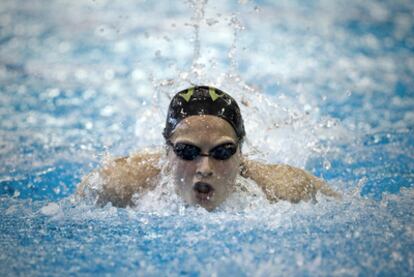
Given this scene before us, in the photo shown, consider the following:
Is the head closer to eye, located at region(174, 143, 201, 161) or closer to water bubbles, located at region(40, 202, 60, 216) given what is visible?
eye, located at region(174, 143, 201, 161)

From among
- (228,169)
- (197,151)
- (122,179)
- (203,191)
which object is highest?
(197,151)

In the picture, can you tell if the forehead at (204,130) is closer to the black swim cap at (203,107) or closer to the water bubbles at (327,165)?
the black swim cap at (203,107)

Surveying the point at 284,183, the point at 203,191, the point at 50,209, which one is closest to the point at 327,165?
the point at 284,183

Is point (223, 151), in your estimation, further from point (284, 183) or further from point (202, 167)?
point (284, 183)

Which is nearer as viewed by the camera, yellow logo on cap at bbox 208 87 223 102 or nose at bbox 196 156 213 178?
nose at bbox 196 156 213 178

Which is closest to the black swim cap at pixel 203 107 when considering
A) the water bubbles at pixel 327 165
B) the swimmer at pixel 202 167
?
the swimmer at pixel 202 167

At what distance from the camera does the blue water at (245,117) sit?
86.5 inches

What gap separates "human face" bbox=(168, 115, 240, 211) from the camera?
268cm

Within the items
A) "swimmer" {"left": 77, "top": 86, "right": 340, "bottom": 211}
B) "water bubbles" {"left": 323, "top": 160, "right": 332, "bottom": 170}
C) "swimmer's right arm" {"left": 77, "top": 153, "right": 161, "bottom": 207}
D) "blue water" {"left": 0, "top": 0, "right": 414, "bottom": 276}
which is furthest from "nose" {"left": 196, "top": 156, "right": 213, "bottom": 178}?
"water bubbles" {"left": 323, "top": 160, "right": 332, "bottom": 170}

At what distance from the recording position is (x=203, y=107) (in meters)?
2.84

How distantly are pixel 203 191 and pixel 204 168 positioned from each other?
0.14m

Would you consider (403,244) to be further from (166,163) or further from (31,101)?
(31,101)

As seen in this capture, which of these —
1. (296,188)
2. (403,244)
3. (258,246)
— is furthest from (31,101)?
(403,244)

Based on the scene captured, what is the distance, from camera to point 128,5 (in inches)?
369
